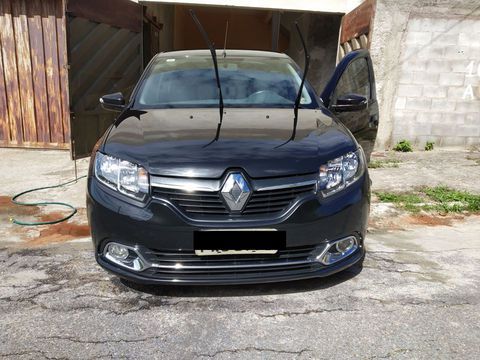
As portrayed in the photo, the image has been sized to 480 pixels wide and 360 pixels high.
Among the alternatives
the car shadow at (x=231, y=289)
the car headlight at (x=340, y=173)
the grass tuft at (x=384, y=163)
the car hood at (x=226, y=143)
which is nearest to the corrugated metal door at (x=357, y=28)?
the grass tuft at (x=384, y=163)

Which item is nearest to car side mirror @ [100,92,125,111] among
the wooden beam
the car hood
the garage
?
the car hood

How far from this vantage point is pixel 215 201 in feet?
7.28

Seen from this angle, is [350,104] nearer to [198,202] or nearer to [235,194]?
[235,194]

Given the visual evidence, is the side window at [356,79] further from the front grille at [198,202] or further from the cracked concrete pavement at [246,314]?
the front grille at [198,202]

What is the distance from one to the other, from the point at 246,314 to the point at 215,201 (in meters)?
0.68

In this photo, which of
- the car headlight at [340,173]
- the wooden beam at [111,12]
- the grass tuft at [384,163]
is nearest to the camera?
the car headlight at [340,173]

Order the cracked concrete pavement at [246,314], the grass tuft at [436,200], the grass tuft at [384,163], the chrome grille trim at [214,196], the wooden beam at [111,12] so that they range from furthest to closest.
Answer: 1. the grass tuft at [384,163]
2. the wooden beam at [111,12]
3. the grass tuft at [436,200]
4. the chrome grille trim at [214,196]
5. the cracked concrete pavement at [246,314]

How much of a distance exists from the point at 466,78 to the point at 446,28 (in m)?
0.86

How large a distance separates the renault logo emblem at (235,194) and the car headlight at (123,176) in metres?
0.42

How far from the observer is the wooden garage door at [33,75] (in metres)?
6.52

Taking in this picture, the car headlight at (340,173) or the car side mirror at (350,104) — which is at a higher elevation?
the car side mirror at (350,104)

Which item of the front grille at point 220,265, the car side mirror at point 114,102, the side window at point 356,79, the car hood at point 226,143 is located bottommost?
the front grille at point 220,265

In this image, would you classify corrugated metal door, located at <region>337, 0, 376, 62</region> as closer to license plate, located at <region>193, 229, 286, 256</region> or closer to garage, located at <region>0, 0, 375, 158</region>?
garage, located at <region>0, 0, 375, 158</region>

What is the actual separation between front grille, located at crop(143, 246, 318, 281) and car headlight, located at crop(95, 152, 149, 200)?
333 mm
